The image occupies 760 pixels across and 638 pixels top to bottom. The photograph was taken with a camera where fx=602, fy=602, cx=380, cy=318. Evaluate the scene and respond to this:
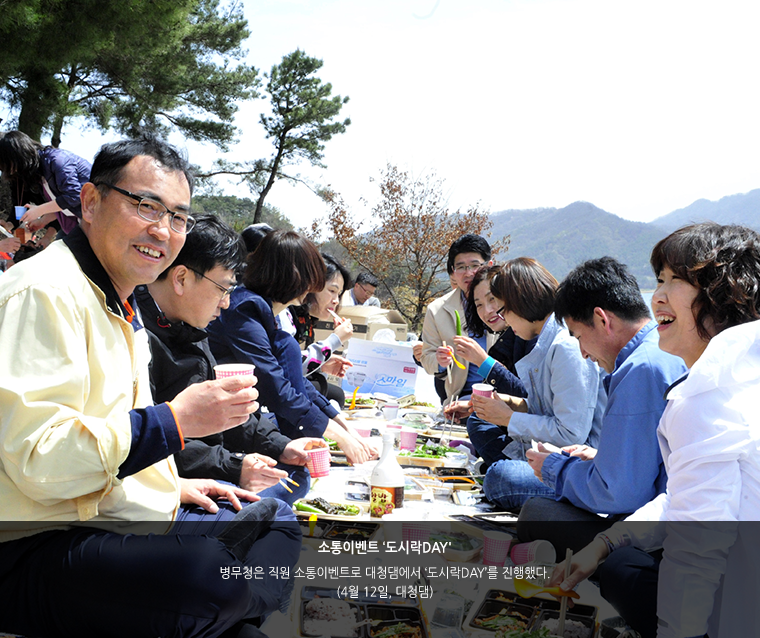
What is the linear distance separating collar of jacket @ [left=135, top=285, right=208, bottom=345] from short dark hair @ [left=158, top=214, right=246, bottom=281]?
126 millimetres

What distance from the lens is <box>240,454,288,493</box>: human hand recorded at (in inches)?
93.6

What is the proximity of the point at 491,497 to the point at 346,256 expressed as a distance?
517 inches

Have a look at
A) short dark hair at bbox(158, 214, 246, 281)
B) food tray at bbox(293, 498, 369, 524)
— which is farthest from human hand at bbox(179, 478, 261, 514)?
short dark hair at bbox(158, 214, 246, 281)

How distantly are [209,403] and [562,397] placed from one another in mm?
1788

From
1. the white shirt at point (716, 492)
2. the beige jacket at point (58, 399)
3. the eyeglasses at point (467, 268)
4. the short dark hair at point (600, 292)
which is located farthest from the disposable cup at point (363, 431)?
the white shirt at point (716, 492)

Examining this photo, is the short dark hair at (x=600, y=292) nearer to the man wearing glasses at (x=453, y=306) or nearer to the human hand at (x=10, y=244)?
the man wearing glasses at (x=453, y=306)

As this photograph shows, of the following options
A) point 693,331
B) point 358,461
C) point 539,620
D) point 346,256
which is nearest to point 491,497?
point 358,461

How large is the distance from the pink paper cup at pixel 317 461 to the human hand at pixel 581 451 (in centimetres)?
107

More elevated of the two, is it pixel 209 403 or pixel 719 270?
pixel 719 270

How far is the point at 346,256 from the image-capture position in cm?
1557

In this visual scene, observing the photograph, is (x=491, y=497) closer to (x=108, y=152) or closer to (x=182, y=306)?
(x=182, y=306)

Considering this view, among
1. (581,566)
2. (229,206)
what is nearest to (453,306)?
(581,566)

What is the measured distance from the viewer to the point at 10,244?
14.9ft

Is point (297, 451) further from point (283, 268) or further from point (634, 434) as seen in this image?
point (634, 434)
